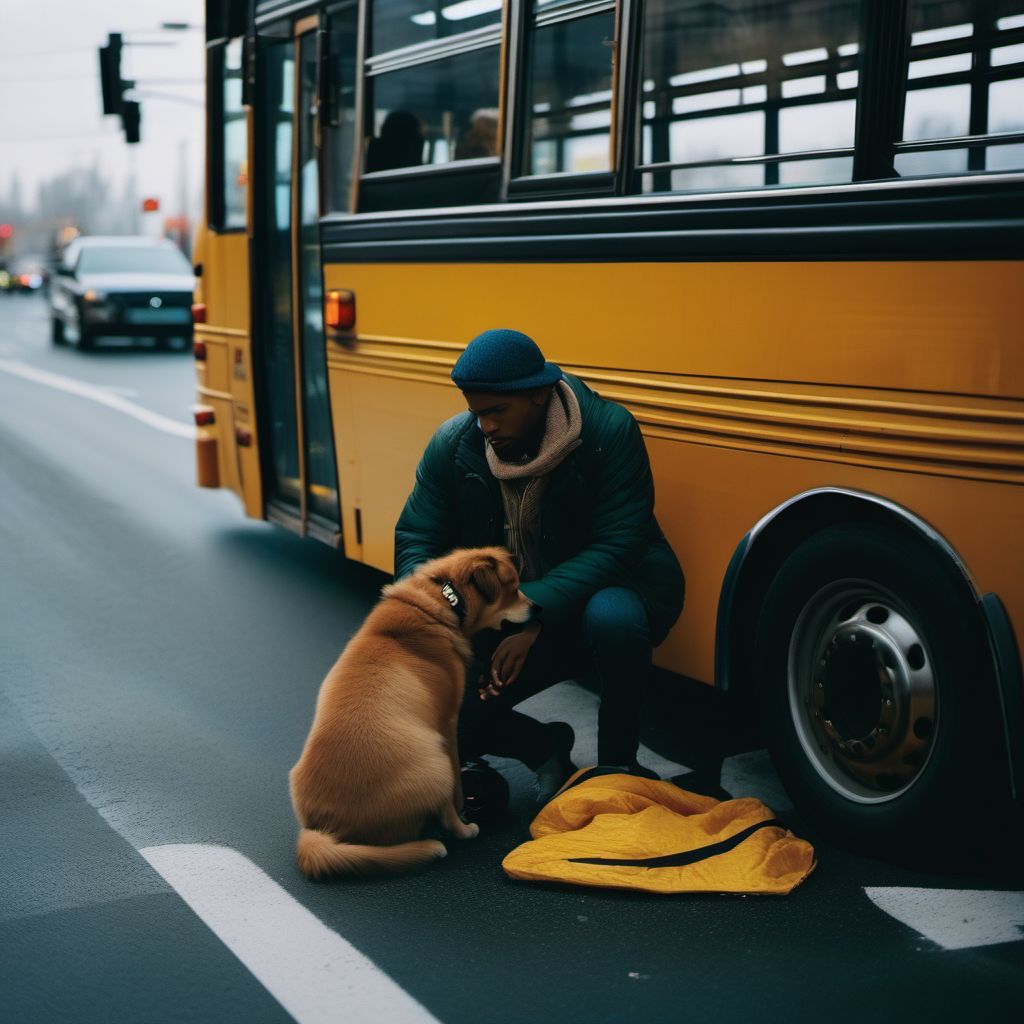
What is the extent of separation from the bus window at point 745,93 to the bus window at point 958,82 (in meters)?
0.27

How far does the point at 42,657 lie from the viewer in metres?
6.77

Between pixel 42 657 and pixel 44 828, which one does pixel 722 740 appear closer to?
pixel 44 828

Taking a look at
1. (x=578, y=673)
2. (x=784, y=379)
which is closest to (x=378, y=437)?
(x=578, y=673)

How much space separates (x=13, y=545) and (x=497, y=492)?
17.7 feet

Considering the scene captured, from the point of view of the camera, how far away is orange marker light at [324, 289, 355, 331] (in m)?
6.91

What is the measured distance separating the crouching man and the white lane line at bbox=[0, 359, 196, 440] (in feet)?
31.8

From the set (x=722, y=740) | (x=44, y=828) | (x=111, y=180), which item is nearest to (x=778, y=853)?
(x=722, y=740)

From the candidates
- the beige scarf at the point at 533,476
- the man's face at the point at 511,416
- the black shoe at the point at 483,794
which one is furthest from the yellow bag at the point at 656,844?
the man's face at the point at 511,416

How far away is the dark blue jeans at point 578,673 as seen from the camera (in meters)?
4.51

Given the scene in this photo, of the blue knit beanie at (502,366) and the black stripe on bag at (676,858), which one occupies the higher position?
the blue knit beanie at (502,366)

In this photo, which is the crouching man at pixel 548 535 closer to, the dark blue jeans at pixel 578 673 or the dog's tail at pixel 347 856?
the dark blue jeans at pixel 578 673

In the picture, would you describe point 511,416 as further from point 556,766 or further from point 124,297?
point 124,297

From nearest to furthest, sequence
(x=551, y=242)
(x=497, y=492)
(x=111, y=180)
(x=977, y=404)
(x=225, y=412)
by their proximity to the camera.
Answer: (x=977, y=404) < (x=497, y=492) < (x=551, y=242) < (x=225, y=412) < (x=111, y=180)

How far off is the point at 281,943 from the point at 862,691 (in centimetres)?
162
